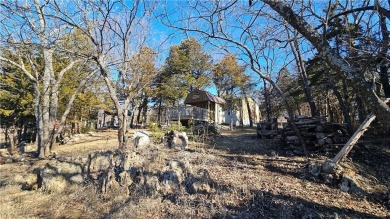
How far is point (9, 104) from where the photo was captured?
17344mm

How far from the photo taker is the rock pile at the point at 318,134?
26.5 ft

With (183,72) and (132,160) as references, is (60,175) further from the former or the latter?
(183,72)

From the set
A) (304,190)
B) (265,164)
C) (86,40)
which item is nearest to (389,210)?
(304,190)

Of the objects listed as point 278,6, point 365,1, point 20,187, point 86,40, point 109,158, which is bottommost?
point 20,187

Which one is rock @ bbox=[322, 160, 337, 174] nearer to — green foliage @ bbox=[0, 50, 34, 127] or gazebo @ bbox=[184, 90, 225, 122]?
green foliage @ bbox=[0, 50, 34, 127]

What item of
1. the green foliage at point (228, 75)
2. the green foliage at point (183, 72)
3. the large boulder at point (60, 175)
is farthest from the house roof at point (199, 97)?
the large boulder at point (60, 175)

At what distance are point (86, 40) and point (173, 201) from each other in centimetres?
770

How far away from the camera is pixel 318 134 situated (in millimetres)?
8211

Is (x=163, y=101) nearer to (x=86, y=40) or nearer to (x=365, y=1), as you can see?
(x=86, y=40)

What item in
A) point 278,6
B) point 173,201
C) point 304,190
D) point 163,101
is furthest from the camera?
point 163,101

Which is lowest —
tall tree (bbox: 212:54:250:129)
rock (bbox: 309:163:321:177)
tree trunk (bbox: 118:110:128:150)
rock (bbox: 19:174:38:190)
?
rock (bbox: 19:174:38:190)

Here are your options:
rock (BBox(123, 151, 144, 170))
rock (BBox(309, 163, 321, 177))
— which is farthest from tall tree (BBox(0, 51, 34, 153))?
rock (BBox(309, 163, 321, 177))

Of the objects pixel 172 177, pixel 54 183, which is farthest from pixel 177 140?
pixel 54 183

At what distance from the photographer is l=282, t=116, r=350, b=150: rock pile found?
8.08 metres
